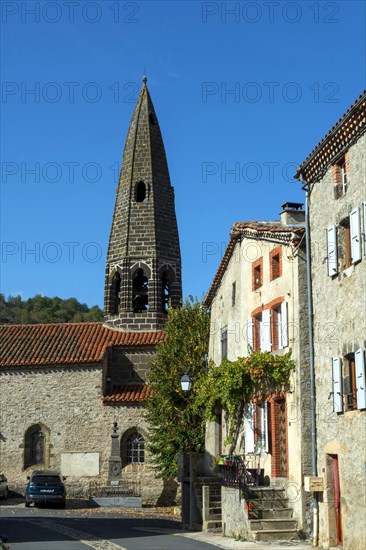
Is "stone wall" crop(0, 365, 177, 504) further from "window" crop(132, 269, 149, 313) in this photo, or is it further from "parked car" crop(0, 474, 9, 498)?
"window" crop(132, 269, 149, 313)

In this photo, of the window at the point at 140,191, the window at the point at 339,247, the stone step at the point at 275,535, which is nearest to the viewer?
the window at the point at 339,247

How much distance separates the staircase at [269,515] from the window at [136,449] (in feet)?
56.8

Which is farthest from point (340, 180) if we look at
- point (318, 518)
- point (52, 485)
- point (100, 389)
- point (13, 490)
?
point (13, 490)

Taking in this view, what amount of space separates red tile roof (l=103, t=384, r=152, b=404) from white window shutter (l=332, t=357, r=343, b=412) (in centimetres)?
2031

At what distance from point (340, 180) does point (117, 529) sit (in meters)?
12.4

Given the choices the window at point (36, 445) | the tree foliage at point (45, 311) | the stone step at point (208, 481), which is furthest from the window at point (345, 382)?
the tree foliage at point (45, 311)

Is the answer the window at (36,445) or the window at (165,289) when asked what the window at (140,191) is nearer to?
the window at (165,289)

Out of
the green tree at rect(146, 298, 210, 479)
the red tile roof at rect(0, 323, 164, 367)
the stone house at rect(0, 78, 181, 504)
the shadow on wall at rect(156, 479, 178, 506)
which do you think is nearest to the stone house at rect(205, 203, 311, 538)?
the green tree at rect(146, 298, 210, 479)

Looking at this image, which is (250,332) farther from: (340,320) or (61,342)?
(61,342)

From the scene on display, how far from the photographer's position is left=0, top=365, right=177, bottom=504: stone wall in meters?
35.9

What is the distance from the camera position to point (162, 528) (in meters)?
24.3

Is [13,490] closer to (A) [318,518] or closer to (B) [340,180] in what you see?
(A) [318,518]

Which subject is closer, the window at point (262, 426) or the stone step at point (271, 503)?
the stone step at point (271, 503)

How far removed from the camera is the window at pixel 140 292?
41.7 m
